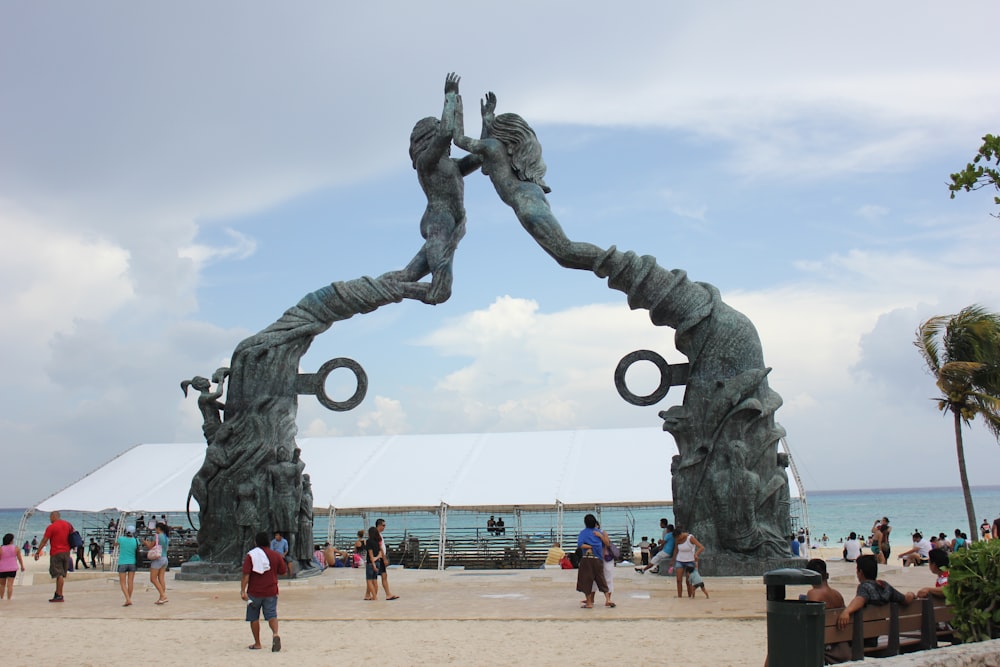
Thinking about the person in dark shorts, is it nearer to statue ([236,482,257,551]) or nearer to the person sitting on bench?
statue ([236,482,257,551])

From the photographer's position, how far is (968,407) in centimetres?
1644

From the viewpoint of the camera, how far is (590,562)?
1036 centimetres

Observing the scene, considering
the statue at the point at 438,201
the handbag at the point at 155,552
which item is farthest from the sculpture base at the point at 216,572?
the statue at the point at 438,201

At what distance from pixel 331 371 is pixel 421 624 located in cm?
613

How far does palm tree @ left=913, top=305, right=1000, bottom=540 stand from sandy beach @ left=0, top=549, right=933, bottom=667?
13.2ft

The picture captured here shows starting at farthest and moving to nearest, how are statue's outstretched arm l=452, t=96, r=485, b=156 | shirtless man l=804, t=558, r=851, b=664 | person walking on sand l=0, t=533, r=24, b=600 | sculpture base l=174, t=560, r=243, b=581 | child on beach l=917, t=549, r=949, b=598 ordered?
statue's outstretched arm l=452, t=96, r=485, b=156, sculpture base l=174, t=560, r=243, b=581, person walking on sand l=0, t=533, r=24, b=600, child on beach l=917, t=549, r=949, b=598, shirtless man l=804, t=558, r=851, b=664

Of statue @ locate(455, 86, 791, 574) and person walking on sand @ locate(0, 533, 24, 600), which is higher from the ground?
statue @ locate(455, 86, 791, 574)

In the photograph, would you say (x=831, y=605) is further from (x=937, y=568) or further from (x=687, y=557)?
(x=687, y=557)

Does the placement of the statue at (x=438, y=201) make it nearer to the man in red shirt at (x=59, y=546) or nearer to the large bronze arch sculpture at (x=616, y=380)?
the large bronze arch sculpture at (x=616, y=380)

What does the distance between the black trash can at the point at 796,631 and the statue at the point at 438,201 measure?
10.3 m

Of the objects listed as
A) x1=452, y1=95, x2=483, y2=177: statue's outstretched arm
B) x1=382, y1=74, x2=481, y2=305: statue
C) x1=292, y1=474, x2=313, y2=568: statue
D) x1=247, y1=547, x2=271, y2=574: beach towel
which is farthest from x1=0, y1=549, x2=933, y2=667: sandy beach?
x1=452, y1=95, x2=483, y2=177: statue's outstretched arm

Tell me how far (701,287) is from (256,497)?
24.4ft

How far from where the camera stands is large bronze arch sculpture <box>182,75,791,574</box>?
1273 cm

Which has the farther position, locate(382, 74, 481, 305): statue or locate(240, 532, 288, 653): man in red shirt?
locate(382, 74, 481, 305): statue
